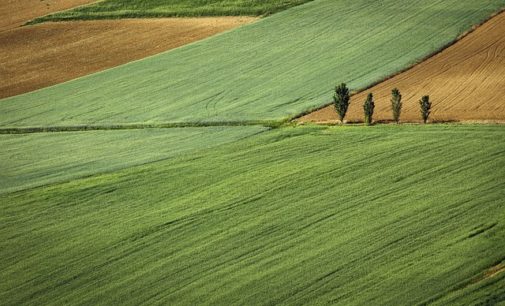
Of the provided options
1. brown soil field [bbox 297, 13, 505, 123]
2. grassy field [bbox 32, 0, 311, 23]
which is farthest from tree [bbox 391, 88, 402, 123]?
grassy field [bbox 32, 0, 311, 23]

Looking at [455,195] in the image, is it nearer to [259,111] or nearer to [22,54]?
[259,111]

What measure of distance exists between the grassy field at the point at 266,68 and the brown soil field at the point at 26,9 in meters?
18.8

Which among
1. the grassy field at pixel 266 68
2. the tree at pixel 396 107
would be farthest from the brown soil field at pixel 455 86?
the grassy field at pixel 266 68

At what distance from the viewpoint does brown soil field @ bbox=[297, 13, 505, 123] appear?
112ft

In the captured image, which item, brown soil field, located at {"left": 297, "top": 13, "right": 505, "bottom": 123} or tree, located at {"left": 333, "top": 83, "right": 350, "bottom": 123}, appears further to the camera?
tree, located at {"left": 333, "top": 83, "right": 350, "bottom": 123}

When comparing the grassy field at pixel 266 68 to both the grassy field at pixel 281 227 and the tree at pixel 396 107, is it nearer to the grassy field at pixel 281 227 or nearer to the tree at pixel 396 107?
the tree at pixel 396 107

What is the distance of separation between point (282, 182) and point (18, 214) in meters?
8.86

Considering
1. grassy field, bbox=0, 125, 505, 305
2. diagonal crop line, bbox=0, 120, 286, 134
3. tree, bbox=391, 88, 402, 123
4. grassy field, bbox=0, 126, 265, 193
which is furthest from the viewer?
diagonal crop line, bbox=0, 120, 286, 134

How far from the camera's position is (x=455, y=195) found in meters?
23.9

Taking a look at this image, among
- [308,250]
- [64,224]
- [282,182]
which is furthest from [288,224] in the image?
[64,224]

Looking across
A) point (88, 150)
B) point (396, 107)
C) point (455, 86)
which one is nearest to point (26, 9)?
point (88, 150)

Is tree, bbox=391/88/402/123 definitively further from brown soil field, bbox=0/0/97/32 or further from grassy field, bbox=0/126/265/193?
brown soil field, bbox=0/0/97/32

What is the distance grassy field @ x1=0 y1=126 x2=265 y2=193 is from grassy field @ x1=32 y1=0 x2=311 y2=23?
2339 centimetres

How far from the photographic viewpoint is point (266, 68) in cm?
4594
